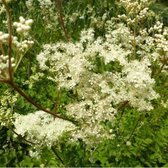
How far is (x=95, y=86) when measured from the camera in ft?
12.9

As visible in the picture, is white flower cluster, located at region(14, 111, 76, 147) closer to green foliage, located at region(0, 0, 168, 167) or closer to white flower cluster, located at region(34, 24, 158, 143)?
white flower cluster, located at region(34, 24, 158, 143)

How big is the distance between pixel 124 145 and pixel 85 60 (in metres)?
1.39

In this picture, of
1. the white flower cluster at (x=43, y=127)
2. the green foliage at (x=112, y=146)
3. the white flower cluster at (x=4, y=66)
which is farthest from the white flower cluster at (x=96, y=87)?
the white flower cluster at (x=4, y=66)

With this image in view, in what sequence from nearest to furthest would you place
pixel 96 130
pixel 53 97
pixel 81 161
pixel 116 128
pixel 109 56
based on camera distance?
pixel 96 130
pixel 109 56
pixel 81 161
pixel 116 128
pixel 53 97

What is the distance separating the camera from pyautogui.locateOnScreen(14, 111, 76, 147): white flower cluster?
382cm

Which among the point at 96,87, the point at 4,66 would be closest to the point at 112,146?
the point at 96,87

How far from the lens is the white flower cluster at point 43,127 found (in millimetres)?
3822

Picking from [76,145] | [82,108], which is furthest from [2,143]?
[82,108]

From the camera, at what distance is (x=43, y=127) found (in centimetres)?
392

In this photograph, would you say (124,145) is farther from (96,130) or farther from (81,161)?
(96,130)

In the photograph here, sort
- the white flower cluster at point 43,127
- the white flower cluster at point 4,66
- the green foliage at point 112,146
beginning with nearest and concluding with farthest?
the white flower cluster at point 4,66
the white flower cluster at point 43,127
the green foliage at point 112,146

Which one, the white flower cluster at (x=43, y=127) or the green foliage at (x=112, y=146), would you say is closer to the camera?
the white flower cluster at (x=43, y=127)

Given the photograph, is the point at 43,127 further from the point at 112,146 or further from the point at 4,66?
the point at 112,146

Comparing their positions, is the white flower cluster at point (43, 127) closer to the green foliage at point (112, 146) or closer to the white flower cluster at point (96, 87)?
the white flower cluster at point (96, 87)
